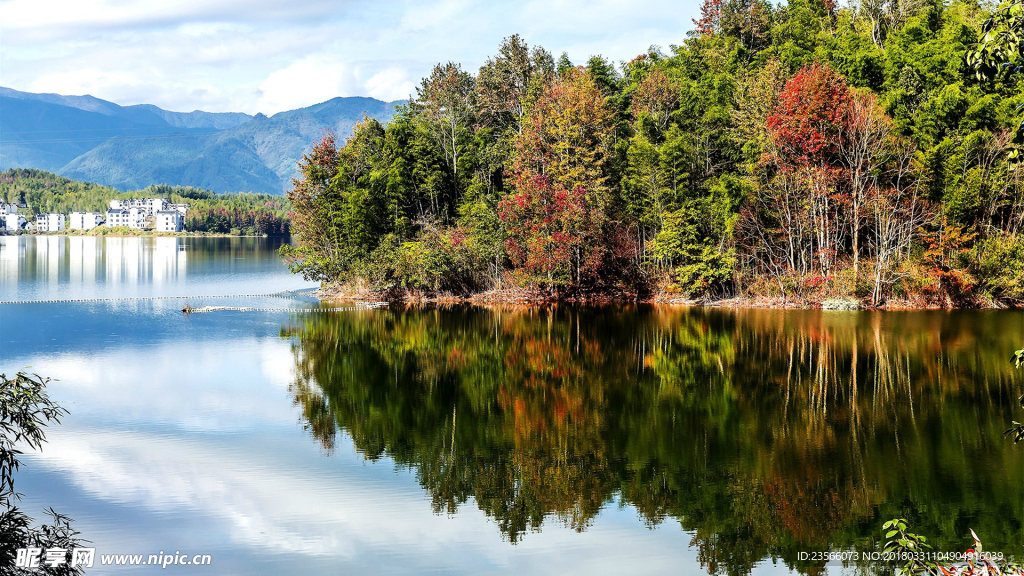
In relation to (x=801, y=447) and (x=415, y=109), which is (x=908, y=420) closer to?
(x=801, y=447)

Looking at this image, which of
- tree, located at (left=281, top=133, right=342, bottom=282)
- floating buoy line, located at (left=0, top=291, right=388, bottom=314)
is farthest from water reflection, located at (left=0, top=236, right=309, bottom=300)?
tree, located at (left=281, top=133, right=342, bottom=282)

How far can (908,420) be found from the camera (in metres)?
15.0

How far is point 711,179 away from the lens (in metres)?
38.2

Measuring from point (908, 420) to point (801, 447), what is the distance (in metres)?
3.15

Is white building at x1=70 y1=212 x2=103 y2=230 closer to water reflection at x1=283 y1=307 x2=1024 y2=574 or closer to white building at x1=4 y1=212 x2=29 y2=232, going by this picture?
white building at x1=4 y1=212 x2=29 y2=232

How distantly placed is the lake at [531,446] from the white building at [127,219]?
16636 cm

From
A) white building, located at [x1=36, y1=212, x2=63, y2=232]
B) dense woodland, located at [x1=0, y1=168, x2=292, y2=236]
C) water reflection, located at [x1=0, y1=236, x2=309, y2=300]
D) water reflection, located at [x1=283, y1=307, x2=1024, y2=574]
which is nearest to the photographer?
water reflection, located at [x1=283, y1=307, x2=1024, y2=574]

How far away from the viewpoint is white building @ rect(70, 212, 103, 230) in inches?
7032

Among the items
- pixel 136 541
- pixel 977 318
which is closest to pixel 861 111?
pixel 977 318

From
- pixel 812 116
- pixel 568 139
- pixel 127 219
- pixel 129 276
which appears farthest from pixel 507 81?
pixel 127 219

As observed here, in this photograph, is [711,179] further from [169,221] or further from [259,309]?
[169,221]

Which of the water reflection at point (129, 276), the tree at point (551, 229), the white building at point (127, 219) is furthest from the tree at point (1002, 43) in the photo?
A: the white building at point (127, 219)

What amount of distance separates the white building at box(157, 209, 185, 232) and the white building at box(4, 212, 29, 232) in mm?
37288

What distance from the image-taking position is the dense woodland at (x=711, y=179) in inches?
1282
